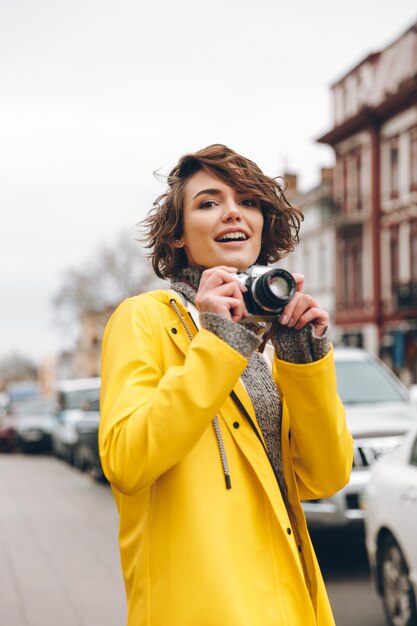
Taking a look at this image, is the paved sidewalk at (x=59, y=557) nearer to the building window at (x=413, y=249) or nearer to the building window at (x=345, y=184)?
the building window at (x=413, y=249)

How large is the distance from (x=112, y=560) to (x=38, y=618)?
8.79ft

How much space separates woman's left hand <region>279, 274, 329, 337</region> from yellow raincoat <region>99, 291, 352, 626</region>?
109mm

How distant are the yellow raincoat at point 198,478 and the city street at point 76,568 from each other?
4533mm

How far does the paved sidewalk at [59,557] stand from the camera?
280 inches

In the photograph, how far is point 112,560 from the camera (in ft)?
31.3

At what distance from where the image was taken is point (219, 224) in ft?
7.56

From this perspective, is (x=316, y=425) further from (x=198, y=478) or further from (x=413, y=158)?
(x=413, y=158)

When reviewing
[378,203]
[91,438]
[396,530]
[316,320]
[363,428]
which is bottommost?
[91,438]

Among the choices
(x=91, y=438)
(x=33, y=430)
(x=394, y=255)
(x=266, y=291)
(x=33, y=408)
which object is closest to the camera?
(x=266, y=291)

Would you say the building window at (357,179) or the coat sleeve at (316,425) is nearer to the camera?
the coat sleeve at (316,425)

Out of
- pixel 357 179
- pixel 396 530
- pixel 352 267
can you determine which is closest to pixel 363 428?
pixel 396 530

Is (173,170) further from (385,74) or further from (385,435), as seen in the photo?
(385,74)

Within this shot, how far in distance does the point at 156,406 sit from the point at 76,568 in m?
7.58

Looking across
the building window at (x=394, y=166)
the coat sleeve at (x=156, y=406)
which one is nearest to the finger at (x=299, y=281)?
the coat sleeve at (x=156, y=406)
